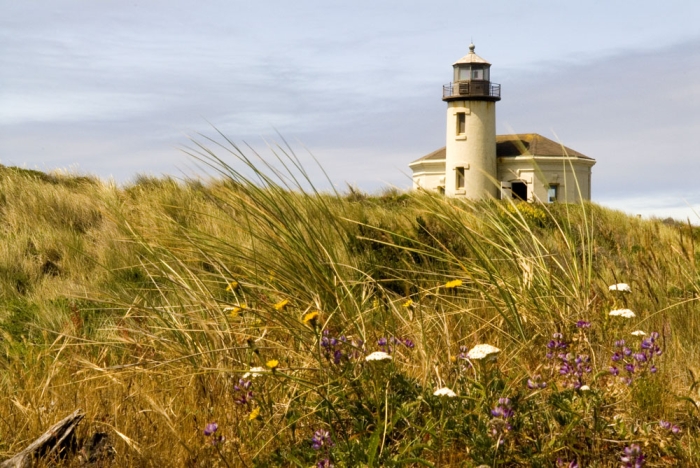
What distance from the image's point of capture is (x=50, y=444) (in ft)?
8.63

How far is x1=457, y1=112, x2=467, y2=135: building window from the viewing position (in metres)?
32.1

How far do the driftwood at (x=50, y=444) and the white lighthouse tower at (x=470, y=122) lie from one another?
95.3 feet

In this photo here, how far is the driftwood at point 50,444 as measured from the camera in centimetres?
253

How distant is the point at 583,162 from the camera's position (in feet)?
110

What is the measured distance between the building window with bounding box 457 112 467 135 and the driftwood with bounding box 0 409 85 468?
30.5 m

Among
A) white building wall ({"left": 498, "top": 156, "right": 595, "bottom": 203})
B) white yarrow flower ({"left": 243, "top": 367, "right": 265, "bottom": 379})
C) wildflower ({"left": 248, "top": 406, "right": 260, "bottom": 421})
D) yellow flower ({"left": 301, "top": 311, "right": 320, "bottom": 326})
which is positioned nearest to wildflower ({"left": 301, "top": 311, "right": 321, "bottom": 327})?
yellow flower ({"left": 301, "top": 311, "right": 320, "bottom": 326})

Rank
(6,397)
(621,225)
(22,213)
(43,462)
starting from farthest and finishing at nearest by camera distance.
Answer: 1. (621,225)
2. (22,213)
3. (6,397)
4. (43,462)

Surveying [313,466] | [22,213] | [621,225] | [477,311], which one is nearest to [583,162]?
[621,225]

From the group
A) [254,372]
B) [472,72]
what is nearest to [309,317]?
[254,372]

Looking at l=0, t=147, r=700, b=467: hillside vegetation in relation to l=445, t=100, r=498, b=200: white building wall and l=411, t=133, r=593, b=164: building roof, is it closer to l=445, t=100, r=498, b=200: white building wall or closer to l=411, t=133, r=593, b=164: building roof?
l=445, t=100, r=498, b=200: white building wall

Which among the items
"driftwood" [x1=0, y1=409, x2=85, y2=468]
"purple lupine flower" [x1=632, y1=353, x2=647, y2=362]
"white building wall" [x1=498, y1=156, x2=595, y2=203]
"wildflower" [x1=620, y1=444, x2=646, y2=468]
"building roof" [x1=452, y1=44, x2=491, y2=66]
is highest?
"building roof" [x1=452, y1=44, x2=491, y2=66]

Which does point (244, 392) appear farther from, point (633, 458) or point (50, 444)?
point (633, 458)

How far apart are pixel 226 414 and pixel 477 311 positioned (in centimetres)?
201

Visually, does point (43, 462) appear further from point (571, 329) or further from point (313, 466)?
point (571, 329)
